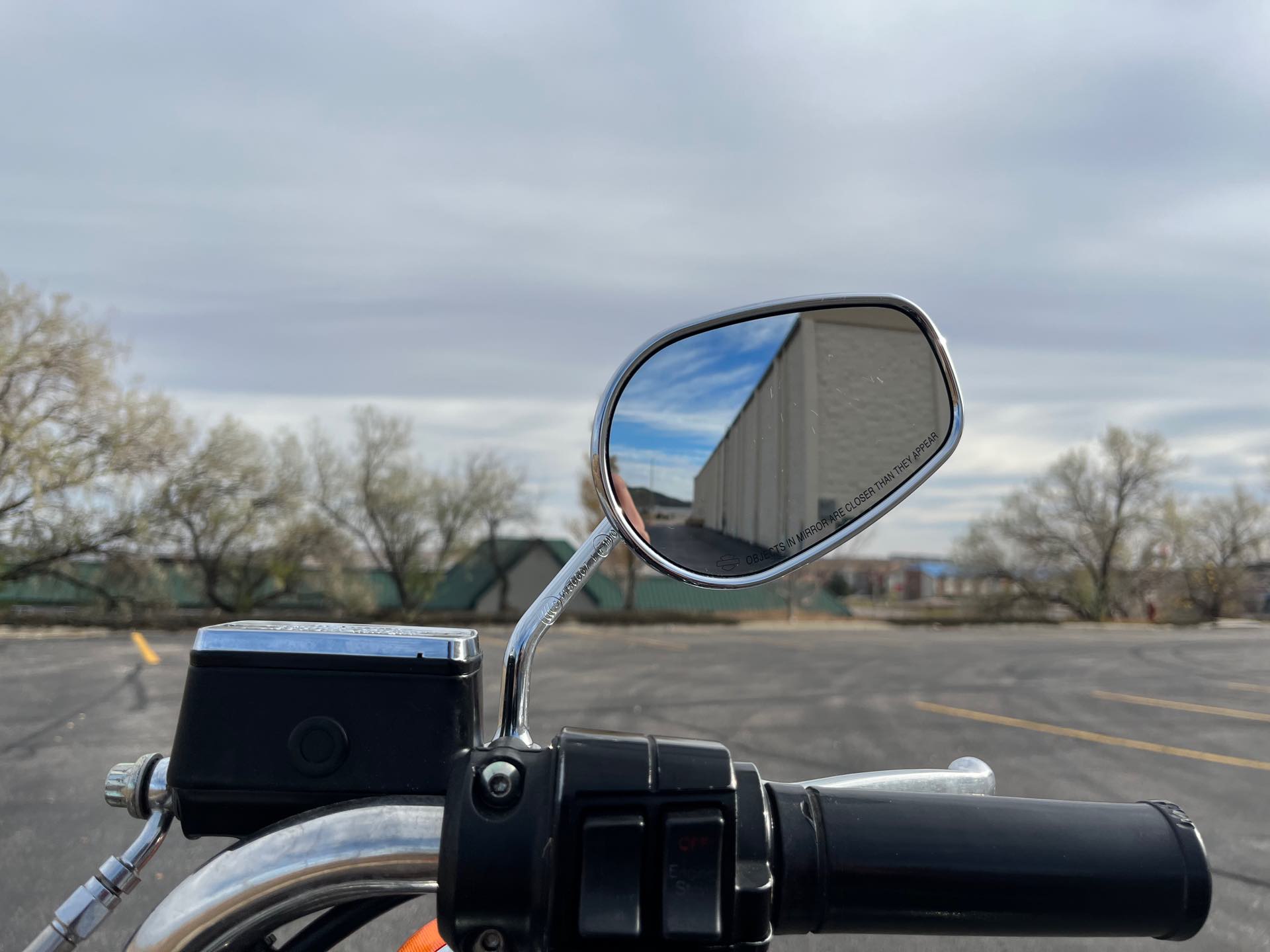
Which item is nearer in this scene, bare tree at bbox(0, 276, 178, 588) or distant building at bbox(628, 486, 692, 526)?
distant building at bbox(628, 486, 692, 526)

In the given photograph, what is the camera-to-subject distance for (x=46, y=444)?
25391 mm

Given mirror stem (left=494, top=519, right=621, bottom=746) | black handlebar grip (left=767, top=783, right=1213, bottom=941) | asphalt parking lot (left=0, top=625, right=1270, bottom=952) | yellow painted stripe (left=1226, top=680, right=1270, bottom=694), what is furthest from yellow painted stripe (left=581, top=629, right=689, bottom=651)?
black handlebar grip (left=767, top=783, right=1213, bottom=941)

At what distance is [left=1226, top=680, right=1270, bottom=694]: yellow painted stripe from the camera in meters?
14.5

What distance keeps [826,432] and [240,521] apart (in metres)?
30.6

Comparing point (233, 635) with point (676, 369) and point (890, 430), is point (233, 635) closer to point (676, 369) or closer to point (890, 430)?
point (676, 369)

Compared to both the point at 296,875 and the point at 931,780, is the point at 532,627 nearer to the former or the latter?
the point at 296,875

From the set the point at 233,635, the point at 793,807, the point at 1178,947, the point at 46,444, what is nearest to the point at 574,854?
the point at 793,807

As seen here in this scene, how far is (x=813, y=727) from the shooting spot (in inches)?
355

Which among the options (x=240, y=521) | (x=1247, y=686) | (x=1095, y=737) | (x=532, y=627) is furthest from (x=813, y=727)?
(x=240, y=521)

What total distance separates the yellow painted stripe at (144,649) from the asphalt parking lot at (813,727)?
5.9 inches

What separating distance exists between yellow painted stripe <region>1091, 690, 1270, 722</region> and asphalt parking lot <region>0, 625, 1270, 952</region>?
0.06 meters

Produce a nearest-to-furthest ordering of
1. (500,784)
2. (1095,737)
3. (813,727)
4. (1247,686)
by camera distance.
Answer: (500,784)
(813,727)
(1095,737)
(1247,686)

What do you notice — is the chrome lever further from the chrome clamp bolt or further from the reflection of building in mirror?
the chrome clamp bolt

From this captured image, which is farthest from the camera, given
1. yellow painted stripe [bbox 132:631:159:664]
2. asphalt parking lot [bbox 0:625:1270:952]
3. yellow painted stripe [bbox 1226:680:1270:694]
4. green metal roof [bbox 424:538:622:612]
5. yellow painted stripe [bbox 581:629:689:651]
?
green metal roof [bbox 424:538:622:612]
